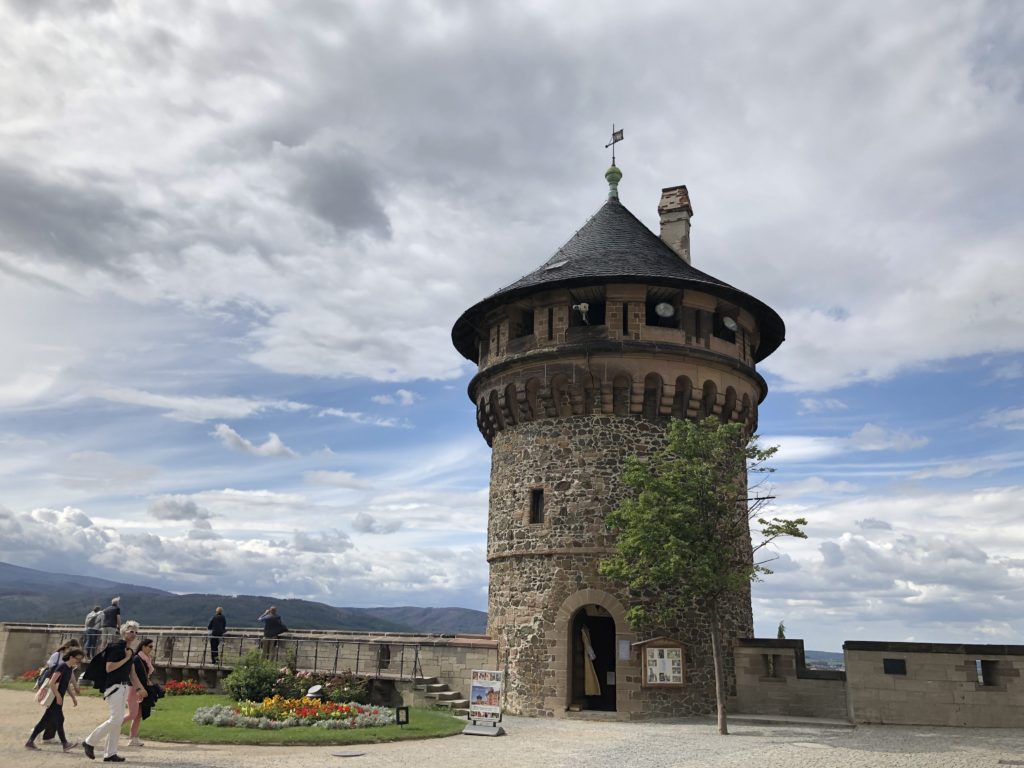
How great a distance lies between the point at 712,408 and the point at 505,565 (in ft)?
22.0

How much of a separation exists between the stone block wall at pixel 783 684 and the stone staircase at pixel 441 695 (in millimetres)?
6583

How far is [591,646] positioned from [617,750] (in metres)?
7.60

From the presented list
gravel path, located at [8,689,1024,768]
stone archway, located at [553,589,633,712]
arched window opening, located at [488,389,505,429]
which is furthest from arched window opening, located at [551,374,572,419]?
→ gravel path, located at [8,689,1024,768]

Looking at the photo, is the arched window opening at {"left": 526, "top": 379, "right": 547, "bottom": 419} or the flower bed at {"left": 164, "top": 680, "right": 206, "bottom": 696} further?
the arched window opening at {"left": 526, "top": 379, "right": 547, "bottom": 419}

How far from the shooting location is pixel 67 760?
440 inches

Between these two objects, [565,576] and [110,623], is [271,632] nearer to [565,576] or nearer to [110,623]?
[110,623]

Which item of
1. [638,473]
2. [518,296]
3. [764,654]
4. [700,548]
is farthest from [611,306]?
[764,654]

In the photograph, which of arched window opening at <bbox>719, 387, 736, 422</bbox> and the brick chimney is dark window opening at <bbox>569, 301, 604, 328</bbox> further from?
the brick chimney

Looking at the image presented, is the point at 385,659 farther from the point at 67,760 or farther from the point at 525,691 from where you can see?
the point at 67,760

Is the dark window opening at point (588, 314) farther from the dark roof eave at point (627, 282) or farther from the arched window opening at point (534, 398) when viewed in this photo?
the arched window opening at point (534, 398)

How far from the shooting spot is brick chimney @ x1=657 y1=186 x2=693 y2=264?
2578 centimetres

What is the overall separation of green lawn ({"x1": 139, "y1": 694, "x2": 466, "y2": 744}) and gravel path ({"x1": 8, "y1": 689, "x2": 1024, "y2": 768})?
32 centimetres

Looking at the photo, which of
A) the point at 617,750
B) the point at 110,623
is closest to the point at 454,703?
the point at 617,750

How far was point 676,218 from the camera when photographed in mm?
26109
